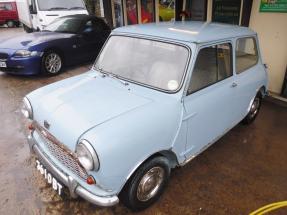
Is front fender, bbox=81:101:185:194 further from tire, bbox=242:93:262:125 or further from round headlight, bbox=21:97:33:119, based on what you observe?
tire, bbox=242:93:262:125

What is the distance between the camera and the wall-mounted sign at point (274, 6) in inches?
204

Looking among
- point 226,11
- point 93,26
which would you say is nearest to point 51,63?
point 93,26

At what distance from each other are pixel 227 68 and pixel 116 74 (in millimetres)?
1433

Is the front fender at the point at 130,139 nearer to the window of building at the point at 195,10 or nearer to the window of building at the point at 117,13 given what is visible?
the window of building at the point at 195,10

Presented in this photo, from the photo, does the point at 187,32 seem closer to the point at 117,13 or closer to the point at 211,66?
the point at 211,66

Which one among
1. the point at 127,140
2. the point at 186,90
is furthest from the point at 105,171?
the point at 186,90

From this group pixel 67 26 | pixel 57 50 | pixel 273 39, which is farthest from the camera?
pixel 67 26

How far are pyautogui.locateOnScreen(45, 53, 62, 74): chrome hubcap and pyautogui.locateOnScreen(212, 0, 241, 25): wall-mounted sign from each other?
170 inches

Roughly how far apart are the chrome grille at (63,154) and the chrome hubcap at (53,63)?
4532 mm

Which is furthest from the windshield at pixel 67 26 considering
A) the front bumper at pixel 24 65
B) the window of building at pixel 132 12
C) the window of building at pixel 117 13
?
the window of building at pixel 117 13

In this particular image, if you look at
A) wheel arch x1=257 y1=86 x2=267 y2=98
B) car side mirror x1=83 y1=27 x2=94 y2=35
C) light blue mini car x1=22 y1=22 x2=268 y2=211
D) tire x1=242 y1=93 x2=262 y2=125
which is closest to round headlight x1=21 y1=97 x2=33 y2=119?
light blue mini car x1=22 y1=22 x2=268 y2=211

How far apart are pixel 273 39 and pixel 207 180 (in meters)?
3.86

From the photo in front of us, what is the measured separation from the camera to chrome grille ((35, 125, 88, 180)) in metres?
2.32

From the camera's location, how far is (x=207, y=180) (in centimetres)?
325
